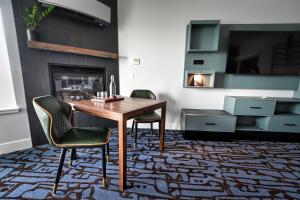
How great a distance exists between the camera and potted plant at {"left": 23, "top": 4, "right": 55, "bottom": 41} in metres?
1.67

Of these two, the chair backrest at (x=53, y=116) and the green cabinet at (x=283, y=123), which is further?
the green cabinet at (x=283, y=123)

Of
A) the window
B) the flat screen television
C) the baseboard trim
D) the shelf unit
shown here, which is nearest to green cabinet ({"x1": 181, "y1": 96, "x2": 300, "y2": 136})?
the flat screen television

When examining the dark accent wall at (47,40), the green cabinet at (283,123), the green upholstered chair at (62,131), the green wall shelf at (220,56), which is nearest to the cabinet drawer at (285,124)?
the green cabinet at (283,123)

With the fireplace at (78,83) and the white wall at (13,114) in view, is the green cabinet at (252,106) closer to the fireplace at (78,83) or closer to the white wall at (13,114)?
the fireplace at (78,83)

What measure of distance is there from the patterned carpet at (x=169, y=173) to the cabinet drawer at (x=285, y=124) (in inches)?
11.6

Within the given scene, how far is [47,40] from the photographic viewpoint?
75.2 inches

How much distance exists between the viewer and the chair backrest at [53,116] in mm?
1069

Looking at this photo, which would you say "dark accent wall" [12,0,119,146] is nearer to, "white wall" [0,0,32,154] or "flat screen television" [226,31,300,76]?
"white wall" [0,0,32,154]

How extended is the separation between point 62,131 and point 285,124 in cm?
318

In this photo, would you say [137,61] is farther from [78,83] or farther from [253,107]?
[253,107]

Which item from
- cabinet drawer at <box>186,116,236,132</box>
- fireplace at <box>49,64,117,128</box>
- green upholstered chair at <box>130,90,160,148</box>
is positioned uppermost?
fireplace at <box>49,64,117,128</box>

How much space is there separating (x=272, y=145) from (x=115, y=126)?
2.77m

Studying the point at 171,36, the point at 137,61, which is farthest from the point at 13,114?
the point at 171,36

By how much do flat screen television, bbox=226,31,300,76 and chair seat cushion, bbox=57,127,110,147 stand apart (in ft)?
7.67
